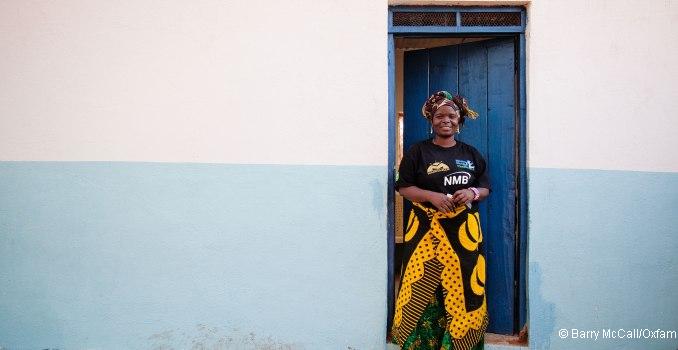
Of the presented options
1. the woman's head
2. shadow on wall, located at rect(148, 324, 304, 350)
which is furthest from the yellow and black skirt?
shadow on wall, located at rect(148, 324, 304, 350)

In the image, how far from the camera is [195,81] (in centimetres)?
312

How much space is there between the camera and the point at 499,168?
10.6ft

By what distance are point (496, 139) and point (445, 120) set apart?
1.99ft

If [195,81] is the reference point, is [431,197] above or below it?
below

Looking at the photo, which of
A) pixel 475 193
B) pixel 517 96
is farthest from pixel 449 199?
pixel 517 96

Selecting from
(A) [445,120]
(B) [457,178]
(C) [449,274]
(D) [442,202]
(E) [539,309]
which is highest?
(A) [445,120]

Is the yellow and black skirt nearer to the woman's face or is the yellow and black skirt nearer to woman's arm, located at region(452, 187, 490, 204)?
woman's arm, located at region(452, 187, 490, 204)

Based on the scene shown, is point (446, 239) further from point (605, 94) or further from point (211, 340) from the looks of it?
point (211, 340)

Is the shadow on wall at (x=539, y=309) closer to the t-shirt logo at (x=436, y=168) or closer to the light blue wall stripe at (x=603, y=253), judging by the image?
the light blue wall stripe at (x=603, y=253)

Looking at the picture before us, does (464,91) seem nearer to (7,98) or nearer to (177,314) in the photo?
(177,314)

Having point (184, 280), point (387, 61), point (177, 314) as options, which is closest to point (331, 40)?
point (387, 61)

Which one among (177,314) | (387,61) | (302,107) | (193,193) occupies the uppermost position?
(387,61)

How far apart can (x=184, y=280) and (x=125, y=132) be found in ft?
3.49

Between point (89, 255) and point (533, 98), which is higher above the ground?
point (533, 98)
